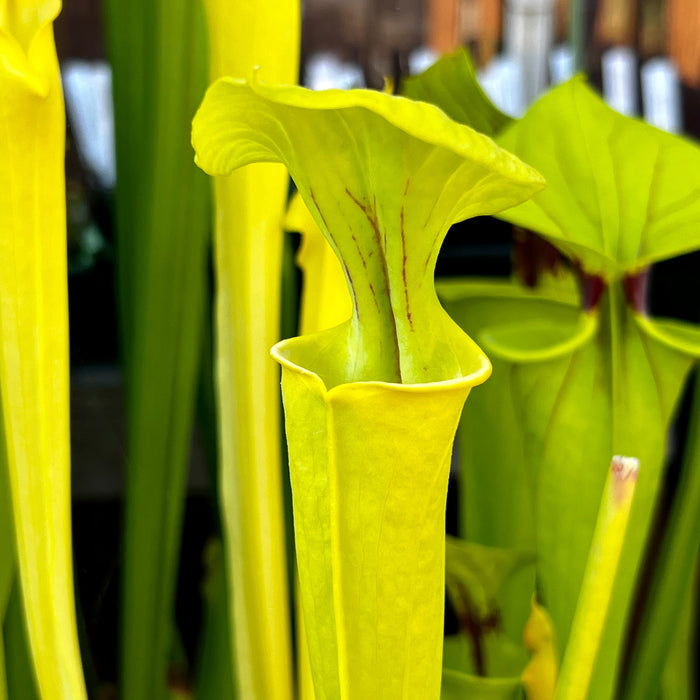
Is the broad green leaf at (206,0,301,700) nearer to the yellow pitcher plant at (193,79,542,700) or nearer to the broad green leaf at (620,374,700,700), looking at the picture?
the yellow pitcher plant at (193,79,542,700)

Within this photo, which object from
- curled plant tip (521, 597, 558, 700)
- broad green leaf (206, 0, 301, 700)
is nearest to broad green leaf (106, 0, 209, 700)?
broad green leaf (206, 0, 301, 700)

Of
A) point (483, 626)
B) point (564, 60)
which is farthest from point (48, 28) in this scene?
point (564, 60)

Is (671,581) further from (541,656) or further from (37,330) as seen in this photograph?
(37,330)

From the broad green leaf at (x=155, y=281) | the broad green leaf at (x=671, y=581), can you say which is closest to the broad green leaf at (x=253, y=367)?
the broad green leaf at (x=155, y=281)

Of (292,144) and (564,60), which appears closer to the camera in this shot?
(292,144)

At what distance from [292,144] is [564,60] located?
74 centimetres

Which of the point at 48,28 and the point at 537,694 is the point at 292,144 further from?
the point at 537,694

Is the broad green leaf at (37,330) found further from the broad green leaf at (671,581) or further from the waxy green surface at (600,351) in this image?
the broad green leaf at (671,581)

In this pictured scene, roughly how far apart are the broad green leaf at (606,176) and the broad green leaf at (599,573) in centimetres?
10

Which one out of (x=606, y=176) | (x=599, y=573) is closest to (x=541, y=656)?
(x=599, y=573)

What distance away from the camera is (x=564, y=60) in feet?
2.80

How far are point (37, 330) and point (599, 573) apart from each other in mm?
217

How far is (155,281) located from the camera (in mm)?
359

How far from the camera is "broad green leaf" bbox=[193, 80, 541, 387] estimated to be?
19cm
